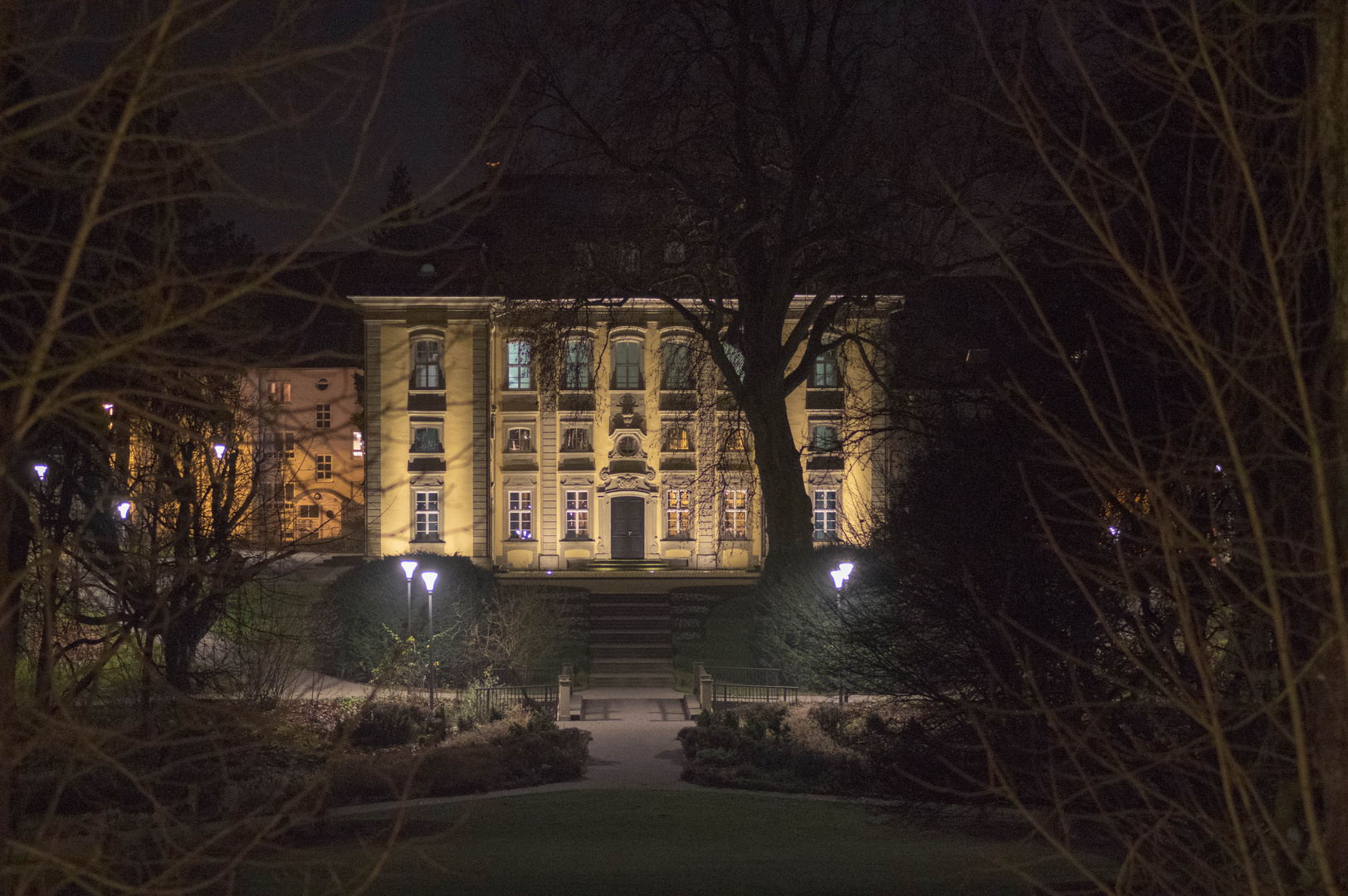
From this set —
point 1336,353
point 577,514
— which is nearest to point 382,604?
point 577,514

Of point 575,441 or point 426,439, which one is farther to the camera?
point 575,441

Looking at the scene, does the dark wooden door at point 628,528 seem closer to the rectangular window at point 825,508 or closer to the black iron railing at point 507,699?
the rectangular window at point 825,508

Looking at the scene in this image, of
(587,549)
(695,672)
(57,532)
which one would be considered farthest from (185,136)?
(587,549)

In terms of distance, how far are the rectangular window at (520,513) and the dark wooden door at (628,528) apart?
296 cm

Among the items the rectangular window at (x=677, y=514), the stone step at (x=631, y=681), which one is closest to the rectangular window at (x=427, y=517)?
the rectangular window at (x=677, y=514)

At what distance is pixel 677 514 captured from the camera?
46188 millimetres

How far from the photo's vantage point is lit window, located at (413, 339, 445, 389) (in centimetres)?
4469

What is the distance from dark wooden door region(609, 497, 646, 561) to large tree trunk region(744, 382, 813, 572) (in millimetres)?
20319

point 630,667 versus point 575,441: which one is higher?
point 575,441

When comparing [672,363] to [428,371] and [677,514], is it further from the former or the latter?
[428,371]

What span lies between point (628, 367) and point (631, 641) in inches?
674

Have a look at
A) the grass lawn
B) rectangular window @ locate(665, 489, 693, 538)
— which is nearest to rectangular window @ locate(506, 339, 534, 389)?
rectangular window @ locate(665, 489, 693, 538)

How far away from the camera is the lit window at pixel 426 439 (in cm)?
4572

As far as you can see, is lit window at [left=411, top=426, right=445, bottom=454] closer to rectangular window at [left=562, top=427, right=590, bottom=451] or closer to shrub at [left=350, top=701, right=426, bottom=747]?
rectangular window at [left=562, top=427, right=590, bottom=451]
